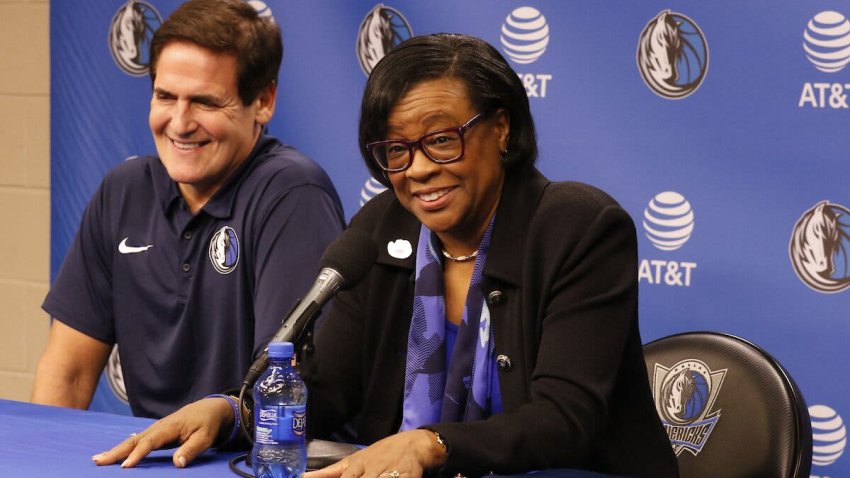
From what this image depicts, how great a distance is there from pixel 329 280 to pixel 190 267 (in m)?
1.17

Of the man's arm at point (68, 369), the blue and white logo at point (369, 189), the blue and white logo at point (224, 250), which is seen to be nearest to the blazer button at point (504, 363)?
the blue and white logo at point (224, 250)

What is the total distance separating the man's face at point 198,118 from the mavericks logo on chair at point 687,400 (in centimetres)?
120

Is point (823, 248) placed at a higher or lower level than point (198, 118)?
lower

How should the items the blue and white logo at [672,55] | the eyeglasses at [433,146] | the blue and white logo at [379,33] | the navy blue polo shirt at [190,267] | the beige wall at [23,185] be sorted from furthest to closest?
the beige wall at [23,185]
the blue and white logo at [379,33]
the blue and white logo at [672,55]
the navy blue polo shirt at [190,267]
the eyeglasses at [433,146]

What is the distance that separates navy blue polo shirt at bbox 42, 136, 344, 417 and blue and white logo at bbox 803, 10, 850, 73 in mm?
1278

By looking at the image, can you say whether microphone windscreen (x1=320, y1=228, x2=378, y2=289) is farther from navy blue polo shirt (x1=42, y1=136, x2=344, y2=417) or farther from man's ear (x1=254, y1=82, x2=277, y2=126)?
man's ear (x1=254, y1=82, x2=277, y2=126)

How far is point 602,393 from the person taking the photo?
2018mm

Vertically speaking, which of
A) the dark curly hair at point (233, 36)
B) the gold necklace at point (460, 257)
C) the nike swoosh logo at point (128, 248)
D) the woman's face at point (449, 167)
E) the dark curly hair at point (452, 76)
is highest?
the dark curly hair at point (233, 36)

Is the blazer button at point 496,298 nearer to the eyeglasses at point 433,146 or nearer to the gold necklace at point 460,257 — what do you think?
the gold necklace at point 460,257

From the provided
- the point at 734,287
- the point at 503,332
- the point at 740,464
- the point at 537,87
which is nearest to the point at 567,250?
the point at 503,332

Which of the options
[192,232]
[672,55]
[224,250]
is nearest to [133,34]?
[192,232]

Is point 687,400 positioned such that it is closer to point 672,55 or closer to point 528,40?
point 672,55

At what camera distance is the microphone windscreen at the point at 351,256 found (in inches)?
71.0

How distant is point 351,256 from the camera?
1.83 metres
